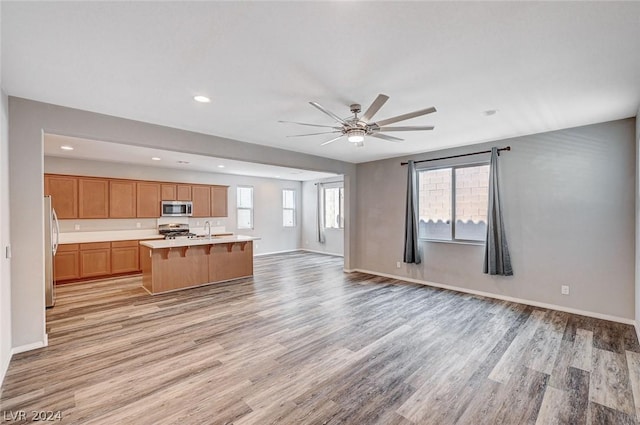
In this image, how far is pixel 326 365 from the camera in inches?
104

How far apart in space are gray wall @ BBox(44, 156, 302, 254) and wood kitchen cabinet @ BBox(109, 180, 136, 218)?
222 millimetres

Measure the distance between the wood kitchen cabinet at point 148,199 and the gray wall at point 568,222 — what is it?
6.39 metres

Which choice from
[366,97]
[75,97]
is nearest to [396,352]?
[366,97]

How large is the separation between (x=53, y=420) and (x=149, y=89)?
2.66 m

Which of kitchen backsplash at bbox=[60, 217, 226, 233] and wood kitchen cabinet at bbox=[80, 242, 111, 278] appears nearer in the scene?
wood kitchen cabinet at bbox=[80, 242, 111, 278]

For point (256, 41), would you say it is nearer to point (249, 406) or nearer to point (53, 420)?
point (249, 406)

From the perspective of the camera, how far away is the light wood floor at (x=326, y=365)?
2039 mm

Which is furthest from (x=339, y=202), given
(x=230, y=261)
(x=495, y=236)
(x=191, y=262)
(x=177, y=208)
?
(x=495, y=236)

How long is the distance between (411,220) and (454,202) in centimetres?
81

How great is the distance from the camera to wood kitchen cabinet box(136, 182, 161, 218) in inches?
262

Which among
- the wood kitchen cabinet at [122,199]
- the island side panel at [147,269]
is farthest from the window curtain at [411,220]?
the wood kitchen cabinet at [122,199]

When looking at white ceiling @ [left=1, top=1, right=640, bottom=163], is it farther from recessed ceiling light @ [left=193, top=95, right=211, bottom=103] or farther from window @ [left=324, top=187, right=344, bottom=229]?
window @ [left=324, top=187, right=344, bottom=229]

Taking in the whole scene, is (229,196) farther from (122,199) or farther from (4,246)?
(4,246)

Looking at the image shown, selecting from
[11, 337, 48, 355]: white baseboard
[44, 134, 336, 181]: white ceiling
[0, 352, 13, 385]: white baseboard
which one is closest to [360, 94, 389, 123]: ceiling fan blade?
[44, 134, 336, 181]: white ceiling
